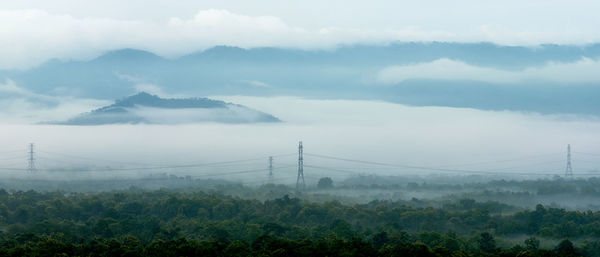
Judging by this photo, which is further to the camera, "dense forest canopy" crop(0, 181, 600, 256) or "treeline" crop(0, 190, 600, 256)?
"treeline" crop(0, 190, 600, 256)

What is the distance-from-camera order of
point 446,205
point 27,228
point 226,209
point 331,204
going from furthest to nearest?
point 446,205
point 331,204
point 226,209
point 27,228

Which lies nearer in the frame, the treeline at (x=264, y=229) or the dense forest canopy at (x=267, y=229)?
the dense forest canopy at (x=267, y=229)

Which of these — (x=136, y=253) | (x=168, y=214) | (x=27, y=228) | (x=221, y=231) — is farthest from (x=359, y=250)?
(x=168, y=214)

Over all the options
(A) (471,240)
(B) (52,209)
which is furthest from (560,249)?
(B) (52,209)

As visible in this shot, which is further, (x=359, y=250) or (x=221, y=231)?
(x=221, y=231)

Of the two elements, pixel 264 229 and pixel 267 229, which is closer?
pixel 267 229

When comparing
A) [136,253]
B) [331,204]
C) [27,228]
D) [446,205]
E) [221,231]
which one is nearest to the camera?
[136,253]

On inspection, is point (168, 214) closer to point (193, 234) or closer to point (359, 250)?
point (193, 234)
